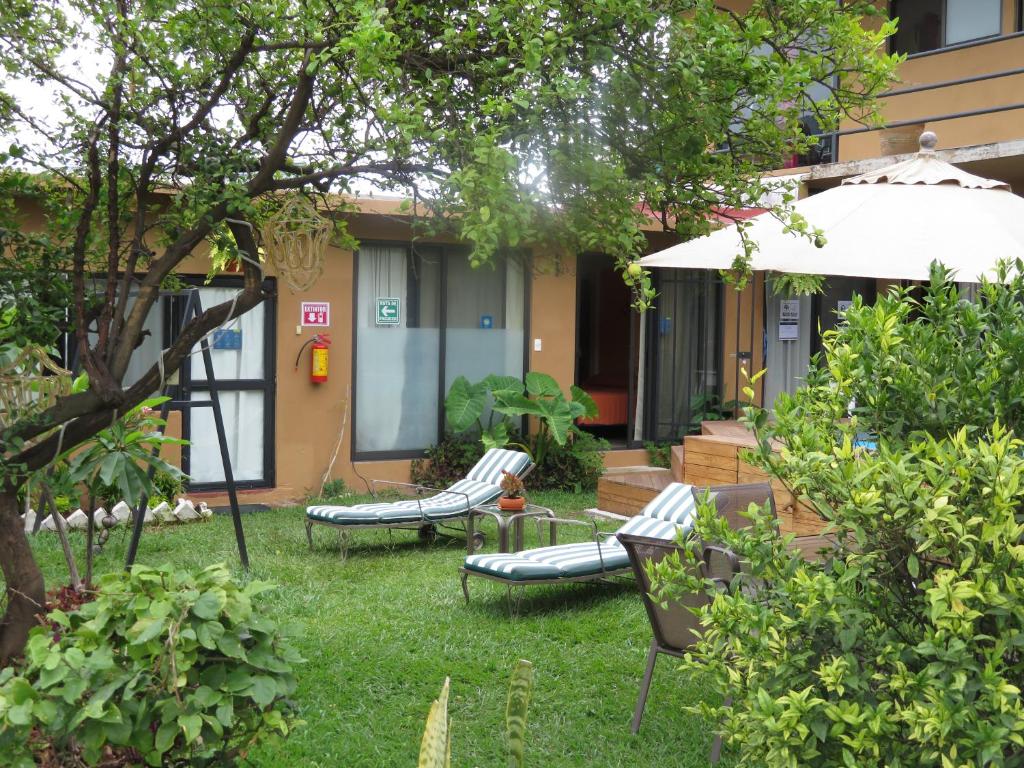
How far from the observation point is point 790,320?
13055mm

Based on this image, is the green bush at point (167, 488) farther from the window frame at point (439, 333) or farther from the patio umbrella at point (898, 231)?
the patio umbrella at point (898, 231)

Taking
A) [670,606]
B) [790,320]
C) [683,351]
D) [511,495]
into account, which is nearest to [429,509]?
[511,495]

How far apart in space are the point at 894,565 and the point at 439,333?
33.8 feet

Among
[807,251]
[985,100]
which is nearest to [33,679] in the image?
[807,251]

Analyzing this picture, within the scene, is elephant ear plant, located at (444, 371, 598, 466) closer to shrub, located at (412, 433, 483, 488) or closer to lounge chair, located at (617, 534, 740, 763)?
shrub, located at (412, 433, 483, 488)

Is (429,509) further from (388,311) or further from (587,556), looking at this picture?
(388,311)

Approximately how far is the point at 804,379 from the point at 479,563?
438 cm

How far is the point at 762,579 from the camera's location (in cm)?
326

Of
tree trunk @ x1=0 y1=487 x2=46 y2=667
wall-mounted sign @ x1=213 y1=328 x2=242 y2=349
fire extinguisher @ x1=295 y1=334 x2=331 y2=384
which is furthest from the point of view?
fire extinguisher @ x1=295 y1=334 x2=331 y2=384

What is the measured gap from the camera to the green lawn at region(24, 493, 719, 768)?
5031mm

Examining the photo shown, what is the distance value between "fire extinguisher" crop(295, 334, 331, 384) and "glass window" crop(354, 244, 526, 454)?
50 cm

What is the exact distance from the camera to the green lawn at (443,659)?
5.03m

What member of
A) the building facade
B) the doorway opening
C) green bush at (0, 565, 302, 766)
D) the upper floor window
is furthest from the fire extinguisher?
green bush at (0, 565, 302, 766)

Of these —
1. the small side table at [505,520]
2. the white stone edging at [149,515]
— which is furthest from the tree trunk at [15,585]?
the white stone edging at [149,515]
